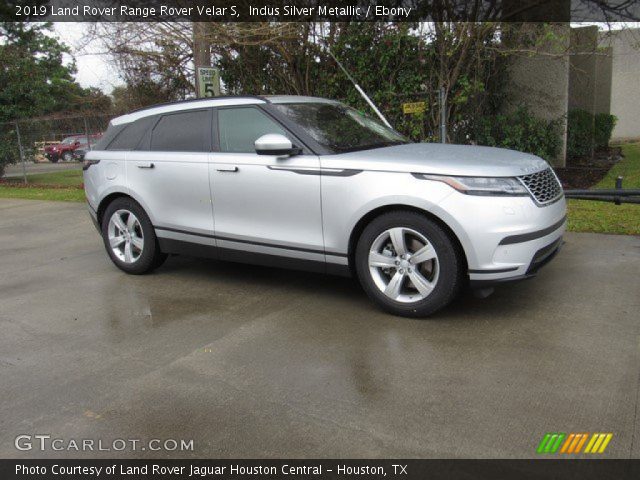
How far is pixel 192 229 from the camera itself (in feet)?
18.6

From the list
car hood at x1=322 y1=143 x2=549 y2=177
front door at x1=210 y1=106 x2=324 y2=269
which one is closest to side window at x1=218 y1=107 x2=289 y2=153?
front door at x1=210 y1=106 x2=324 y2=269

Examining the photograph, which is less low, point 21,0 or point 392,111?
point 21,0

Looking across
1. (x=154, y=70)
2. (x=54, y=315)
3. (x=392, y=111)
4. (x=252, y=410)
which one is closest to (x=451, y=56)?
(x=392, y=111)

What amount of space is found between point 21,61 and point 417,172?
56.2 feet

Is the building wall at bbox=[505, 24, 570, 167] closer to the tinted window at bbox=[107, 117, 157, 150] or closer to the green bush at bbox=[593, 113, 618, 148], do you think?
the green bush at bbox=[593, 113, 618, 148]

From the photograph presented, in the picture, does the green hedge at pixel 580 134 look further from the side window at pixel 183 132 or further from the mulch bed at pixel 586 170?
the side window at pixel 183 132

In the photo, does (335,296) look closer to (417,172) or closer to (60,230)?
(417,172)

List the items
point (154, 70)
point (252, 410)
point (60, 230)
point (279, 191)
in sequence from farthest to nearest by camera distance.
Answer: point (154, 70)
point (60, 230)
point (279, 191)
point (252, 410)

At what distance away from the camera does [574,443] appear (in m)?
2.91

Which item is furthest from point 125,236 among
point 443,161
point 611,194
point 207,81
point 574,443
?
point 611,194

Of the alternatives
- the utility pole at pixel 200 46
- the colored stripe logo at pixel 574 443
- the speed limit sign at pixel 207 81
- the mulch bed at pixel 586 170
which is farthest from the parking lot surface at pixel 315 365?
the mulch bed at pixel 586 170

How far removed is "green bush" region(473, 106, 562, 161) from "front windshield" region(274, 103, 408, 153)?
6.26 meters

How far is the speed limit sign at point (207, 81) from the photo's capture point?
32.6ft
